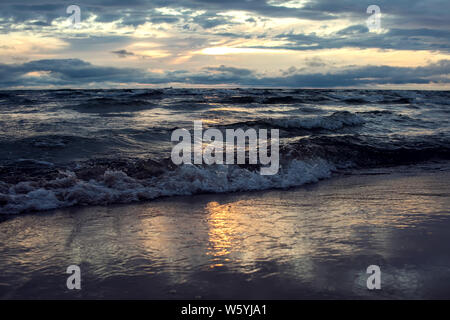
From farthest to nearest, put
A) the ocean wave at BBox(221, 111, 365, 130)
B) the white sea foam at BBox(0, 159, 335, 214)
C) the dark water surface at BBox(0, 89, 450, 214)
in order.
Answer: the ocean wave at BBox(221, 111, 365, 130) → the dark water surface at BBox(0, 89, 450, 214) → the white sea foam at BBox(0, 159, 335, 214)

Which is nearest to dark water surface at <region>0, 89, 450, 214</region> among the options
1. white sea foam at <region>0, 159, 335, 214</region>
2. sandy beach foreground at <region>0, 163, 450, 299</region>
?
white sea foam at <region>0, 159, 335, 214</region>

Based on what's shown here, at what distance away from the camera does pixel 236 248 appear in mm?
3648

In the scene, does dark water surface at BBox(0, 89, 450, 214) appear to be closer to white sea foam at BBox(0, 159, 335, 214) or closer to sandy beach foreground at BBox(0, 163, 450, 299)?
white sea foam at BBox(0, 159, 335, 214)

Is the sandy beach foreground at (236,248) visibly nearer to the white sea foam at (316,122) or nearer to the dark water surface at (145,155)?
the dark water surface at (145,155)

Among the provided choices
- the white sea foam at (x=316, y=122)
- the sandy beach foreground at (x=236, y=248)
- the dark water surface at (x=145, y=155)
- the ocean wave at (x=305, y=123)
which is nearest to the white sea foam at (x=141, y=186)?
the dark water surface at (x=145, y=155)

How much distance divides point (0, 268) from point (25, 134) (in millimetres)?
7424

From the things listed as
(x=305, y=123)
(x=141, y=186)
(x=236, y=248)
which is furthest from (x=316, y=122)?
(x=236, y=248)

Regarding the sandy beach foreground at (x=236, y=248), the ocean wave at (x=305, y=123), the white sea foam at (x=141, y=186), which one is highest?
the ocean wave at (x=305, y=123)

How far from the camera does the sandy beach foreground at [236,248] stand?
9.46 ft

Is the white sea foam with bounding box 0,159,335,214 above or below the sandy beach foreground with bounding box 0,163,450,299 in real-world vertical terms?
above

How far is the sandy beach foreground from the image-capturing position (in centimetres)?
288

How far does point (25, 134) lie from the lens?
32.4 ft

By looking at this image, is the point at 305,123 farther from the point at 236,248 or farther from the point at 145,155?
the point at 236,248
